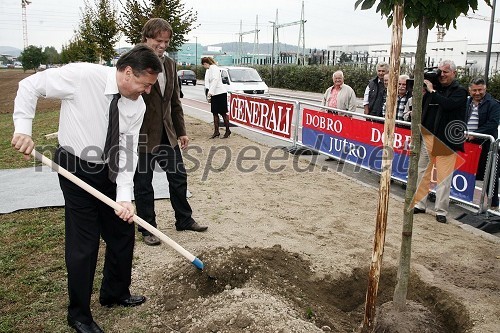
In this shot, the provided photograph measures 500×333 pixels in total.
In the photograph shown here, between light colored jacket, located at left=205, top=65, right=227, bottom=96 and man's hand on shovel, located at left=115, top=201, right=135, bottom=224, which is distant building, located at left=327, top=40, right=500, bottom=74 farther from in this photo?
man's hand on shovel, located at left=115, top=201, right=135, bottom=224

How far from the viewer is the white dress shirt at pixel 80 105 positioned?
2873mm

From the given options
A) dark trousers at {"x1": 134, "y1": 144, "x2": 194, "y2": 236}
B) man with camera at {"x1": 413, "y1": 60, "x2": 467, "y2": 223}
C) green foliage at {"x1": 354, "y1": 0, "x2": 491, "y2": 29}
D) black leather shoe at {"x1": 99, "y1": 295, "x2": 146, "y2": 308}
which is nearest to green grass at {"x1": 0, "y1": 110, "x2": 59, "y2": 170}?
dark trousers at {"x1": 134, "y1": 144, "x2": 194, "y2": 236}

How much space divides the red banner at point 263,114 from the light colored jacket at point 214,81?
0.86m

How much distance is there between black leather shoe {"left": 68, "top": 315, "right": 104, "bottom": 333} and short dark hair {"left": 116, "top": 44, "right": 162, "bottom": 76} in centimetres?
174

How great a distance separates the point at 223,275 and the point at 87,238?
1.24 meters

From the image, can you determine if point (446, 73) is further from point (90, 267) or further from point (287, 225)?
point (90, 267)

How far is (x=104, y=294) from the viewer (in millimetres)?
3531

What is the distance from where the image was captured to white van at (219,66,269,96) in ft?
63.2

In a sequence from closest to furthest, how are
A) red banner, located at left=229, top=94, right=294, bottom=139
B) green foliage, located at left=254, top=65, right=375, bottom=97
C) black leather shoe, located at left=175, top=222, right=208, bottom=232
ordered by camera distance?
1. black leather shoe, located at left=175, top=222, right=208, bottom=232
2. red banner, located at left=229, top=94, right=294, bottom=139
3. green foliage, located at left=254, top=65, right=375, bottom=97

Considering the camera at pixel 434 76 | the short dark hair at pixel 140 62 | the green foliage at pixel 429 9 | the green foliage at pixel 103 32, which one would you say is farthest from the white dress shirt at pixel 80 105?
the green foliage at pixel 103 32

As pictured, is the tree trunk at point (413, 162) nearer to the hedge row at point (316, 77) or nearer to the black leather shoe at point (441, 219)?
the black leather shoe at point (441, 219)

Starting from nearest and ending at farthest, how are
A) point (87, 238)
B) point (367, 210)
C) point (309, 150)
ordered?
1. point (87, 238)
2. point (367, 210)
3. point (309, 150)

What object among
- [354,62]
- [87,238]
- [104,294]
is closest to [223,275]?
[104,294]

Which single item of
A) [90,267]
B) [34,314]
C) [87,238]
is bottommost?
[34,314]
